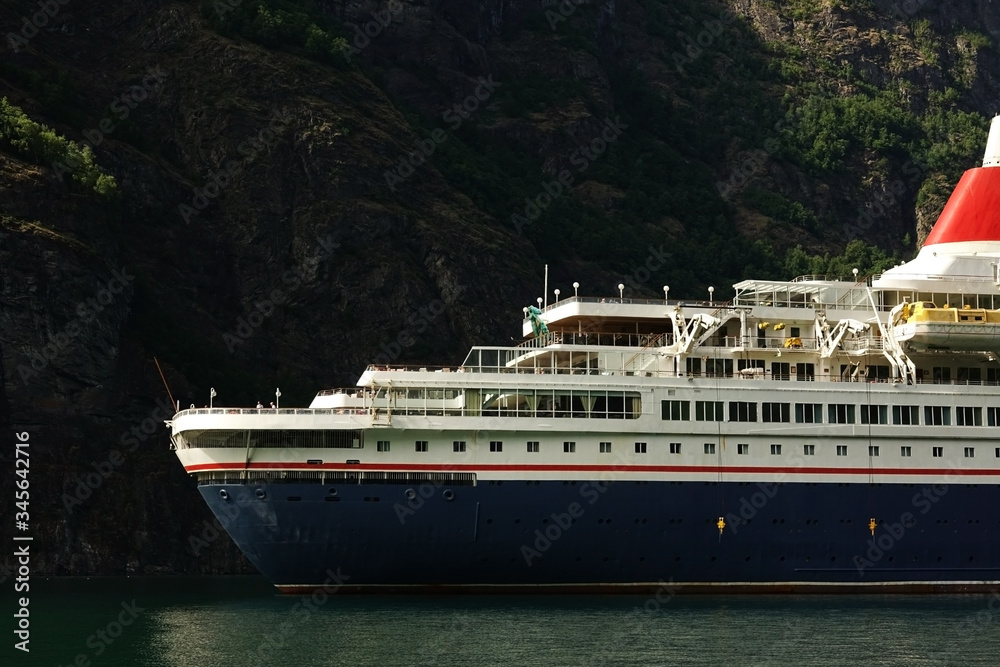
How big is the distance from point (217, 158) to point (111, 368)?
2087 centimetres

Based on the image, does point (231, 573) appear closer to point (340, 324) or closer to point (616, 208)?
point (340, 324)

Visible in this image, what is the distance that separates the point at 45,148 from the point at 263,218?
1402cm

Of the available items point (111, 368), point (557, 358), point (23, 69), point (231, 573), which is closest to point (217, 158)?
point (23, 69)

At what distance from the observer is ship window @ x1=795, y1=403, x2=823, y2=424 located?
51.8 m

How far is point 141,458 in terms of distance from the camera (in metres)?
74.2

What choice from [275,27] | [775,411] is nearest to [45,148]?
[275,27]

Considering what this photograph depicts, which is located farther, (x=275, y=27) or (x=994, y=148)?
(x=275, y=27)

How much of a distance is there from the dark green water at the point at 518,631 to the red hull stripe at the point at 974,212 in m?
13.9

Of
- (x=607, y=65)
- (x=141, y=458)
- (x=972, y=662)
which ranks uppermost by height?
(x=607, y=65)

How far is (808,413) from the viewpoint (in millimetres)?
51875

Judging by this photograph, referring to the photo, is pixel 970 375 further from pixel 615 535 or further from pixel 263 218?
pixel 263 218

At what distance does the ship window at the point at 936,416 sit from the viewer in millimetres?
52594

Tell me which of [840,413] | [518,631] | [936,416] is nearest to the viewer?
[518,631]

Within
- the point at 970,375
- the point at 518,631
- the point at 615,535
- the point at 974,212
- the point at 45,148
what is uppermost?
the point at 45,148
